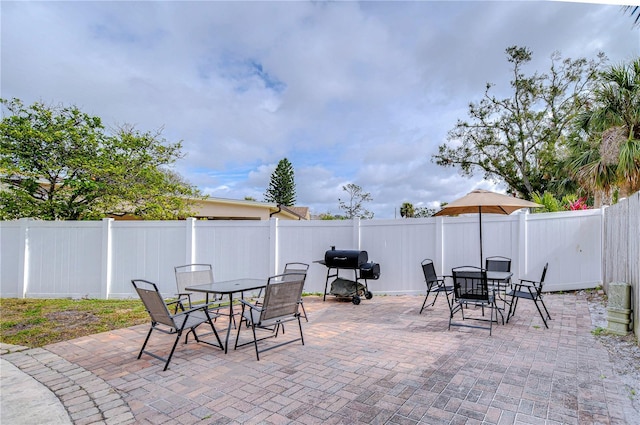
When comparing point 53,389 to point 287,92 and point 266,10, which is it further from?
point 287,92

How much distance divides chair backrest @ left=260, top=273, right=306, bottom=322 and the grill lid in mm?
2727

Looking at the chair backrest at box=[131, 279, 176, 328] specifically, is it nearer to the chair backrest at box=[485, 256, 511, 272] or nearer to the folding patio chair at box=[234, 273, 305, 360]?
the folding patio chair at box=[234, 273, 305, 360]

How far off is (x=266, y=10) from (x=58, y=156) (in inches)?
313

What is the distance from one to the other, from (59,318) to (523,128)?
20822 millimetres

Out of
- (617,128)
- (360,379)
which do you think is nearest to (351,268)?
(360,379)

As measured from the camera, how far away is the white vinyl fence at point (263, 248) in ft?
25.0

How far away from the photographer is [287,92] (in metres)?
10.7

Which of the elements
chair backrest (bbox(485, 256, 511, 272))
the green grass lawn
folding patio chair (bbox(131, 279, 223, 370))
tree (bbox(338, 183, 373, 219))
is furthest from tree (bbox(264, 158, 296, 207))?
folding patio chair (bbox(131, 279, 223, 370))

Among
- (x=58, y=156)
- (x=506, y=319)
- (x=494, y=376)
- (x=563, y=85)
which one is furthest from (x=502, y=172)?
(x=58, y=156)

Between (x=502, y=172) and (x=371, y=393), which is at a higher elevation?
(x=502, y=172)

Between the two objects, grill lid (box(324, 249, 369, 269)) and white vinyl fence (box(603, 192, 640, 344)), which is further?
grill lid (box(324, 249, 369, 269))

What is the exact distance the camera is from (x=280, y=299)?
417 centimetres

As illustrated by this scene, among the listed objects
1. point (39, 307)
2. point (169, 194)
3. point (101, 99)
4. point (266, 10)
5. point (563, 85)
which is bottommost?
point (39, 307)

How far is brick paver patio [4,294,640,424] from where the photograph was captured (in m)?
2.73
